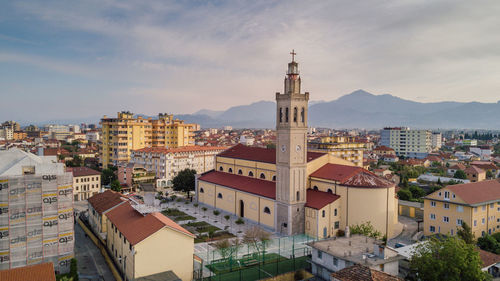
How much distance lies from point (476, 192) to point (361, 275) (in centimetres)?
2321

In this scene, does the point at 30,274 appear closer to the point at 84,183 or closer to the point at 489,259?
the point at 489,259

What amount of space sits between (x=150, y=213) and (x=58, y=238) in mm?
7534

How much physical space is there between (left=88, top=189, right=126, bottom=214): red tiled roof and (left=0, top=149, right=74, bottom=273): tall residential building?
543cm

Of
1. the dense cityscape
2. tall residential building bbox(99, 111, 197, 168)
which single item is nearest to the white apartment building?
tall residential building bbox(99, 111, 197, 168)

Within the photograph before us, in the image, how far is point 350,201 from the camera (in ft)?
109

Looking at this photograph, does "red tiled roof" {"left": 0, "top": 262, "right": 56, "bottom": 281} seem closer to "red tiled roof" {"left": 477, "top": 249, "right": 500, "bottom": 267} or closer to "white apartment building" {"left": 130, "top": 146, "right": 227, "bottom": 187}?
"red tiled roof" {"left": 477, "top": 249, "right": 500, "bottom": 267}

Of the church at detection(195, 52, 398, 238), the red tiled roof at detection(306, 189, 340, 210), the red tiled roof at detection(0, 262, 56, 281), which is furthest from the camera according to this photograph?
the red tiled roof at detection(306, 189, 340, 210)

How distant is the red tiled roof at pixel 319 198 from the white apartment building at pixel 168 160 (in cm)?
3931

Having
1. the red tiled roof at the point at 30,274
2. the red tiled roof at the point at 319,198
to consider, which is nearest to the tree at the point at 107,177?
the red tiled roof at the point at 319,198

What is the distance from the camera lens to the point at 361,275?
17688 mm

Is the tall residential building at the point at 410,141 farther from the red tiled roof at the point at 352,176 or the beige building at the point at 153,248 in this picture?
the beige building at the point at 153,248

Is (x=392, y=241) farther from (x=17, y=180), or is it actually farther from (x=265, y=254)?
(x=17, y=180)

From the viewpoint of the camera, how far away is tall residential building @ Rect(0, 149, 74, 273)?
23.1m

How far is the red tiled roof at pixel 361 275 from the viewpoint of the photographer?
17.4 m
